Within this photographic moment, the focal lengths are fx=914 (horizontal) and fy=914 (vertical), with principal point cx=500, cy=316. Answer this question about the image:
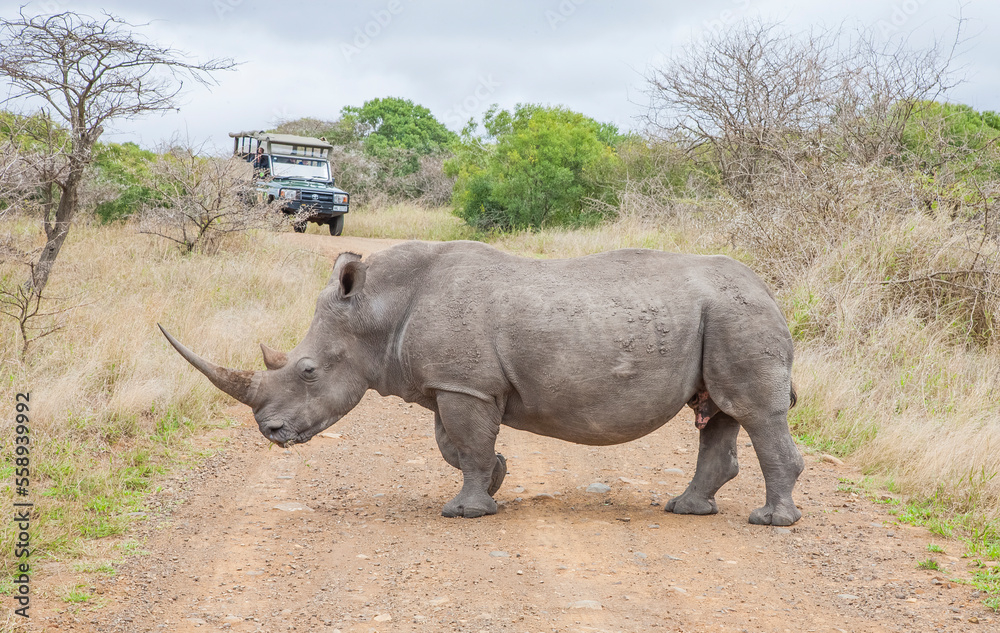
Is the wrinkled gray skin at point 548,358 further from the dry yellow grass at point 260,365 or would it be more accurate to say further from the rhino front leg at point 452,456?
the dry yellow grass at point 260,365

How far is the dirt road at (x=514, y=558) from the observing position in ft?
13.2

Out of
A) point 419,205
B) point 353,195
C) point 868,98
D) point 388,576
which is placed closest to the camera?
point 388,576

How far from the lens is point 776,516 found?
540 centimetres

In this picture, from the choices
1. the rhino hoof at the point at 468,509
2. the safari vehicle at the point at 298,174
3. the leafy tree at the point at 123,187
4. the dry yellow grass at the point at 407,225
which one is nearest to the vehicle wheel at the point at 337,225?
the safari vehicle at the point at 298,174

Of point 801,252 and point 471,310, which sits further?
point 801,252

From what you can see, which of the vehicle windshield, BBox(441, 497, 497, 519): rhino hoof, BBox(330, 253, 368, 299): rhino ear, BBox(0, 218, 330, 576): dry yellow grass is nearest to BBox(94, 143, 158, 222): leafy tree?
BBox(0, 218, 330, 576): dry yellow grass

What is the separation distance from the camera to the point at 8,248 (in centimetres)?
893

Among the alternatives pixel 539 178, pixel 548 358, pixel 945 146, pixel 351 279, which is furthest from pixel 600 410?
pixel 539 178

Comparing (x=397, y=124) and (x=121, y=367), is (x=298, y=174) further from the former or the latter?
(x=397, y=124)

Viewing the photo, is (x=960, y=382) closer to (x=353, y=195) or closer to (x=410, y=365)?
(x=410, y=365)

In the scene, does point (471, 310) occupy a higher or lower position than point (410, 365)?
higher

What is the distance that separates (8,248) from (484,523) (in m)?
6.18

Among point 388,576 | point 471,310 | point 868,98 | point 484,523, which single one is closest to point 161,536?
point 388,576

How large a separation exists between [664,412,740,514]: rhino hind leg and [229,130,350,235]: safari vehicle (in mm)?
15118
